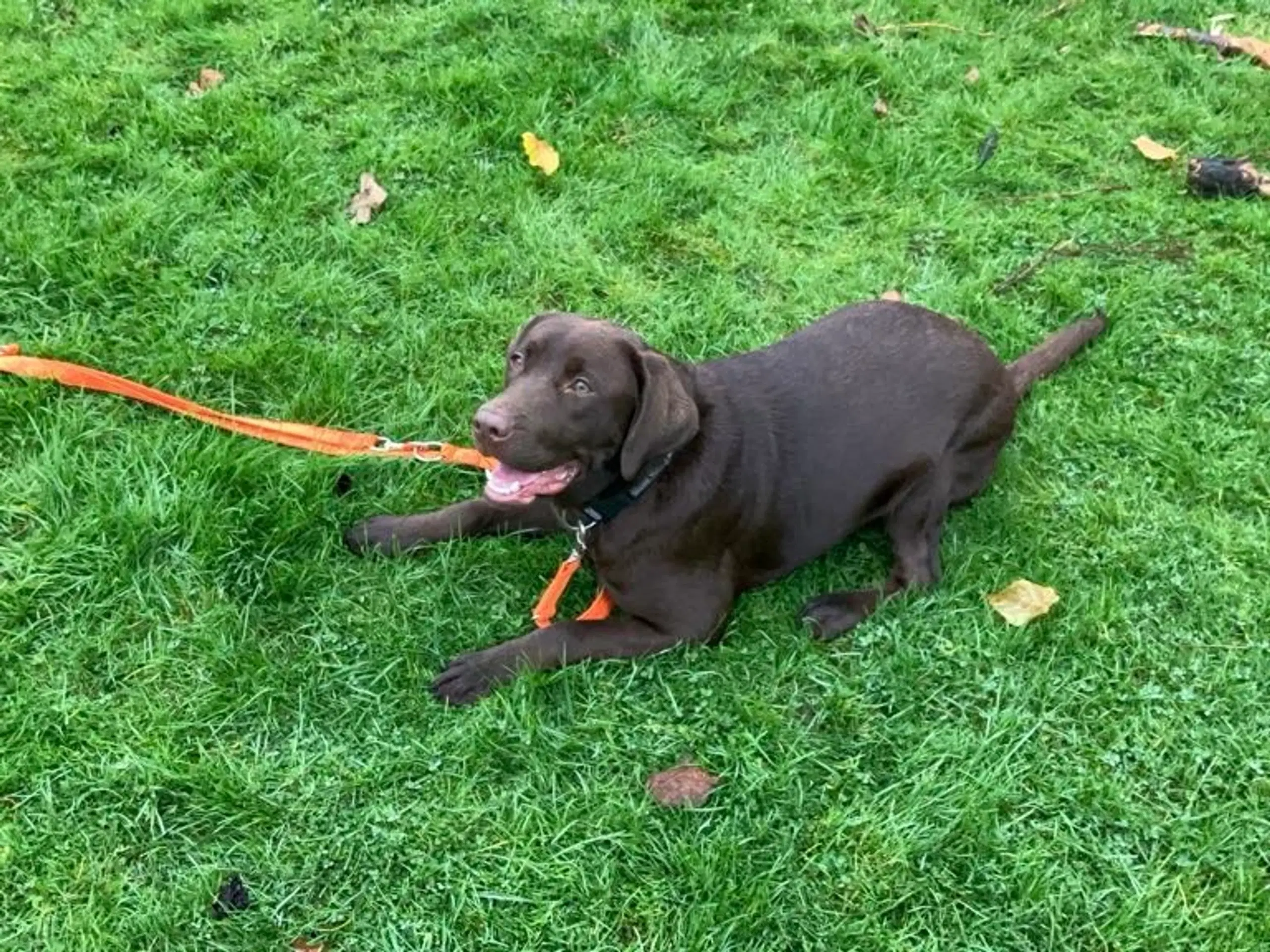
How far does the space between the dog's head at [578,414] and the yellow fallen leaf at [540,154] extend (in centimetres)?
187

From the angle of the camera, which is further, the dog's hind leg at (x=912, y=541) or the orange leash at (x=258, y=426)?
the orange leash at (x=258, y=426)

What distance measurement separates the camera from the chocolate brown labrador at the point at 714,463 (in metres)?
3.04

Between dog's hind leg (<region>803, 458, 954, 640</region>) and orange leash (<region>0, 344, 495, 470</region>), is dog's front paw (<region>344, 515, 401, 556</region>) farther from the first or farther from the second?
dog's hind leg (<region>803, 458, 954, 640</region>)

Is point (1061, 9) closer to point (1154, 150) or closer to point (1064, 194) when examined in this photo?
point (1154, 150)

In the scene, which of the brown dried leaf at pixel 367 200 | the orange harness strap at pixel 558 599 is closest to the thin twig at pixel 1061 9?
the brown dried leaf at pixel 367 200

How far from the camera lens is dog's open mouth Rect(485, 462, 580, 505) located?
3.05m

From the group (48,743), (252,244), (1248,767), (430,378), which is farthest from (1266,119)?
(48,743)

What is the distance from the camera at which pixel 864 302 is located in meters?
3.80

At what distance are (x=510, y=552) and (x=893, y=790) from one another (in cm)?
121

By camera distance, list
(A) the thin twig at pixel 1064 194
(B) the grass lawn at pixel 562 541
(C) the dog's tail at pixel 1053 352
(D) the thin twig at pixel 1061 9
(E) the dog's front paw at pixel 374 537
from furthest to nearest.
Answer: (D) the thin twig at pixel 1061 9, (A) the thin twig at pixel 1064 194, (C) the dog's tail at pixel 1053 352, (E) the dog's front paw at pixel 374 537, (B) the grass lawn at pixel 562 541

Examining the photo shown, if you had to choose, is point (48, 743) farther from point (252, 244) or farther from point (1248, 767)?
point (1248, 767)

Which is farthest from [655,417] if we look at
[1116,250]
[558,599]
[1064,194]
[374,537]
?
[1064,194]

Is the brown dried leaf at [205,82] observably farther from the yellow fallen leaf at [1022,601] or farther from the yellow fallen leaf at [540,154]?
the yellow fallen leaf at [1022,601]

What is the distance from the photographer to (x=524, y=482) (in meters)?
3.05
